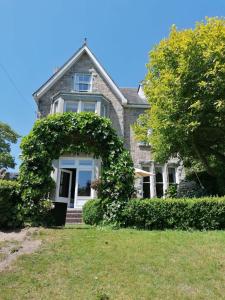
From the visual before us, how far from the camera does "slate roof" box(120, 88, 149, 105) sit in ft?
72.7

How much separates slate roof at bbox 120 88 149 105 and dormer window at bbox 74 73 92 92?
10.8 ft

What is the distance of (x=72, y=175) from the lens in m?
19.2

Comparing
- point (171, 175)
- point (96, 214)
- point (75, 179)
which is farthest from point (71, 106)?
point (96, 214)

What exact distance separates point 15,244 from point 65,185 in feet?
38.7

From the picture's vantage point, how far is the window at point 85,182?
1876 centimetres

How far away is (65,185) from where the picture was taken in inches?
747

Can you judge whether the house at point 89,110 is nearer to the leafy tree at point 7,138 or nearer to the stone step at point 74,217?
the stone step at point 74,217

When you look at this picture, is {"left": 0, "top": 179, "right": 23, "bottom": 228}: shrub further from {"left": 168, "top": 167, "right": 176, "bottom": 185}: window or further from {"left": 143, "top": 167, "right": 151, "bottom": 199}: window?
{"left": 168, "top": 167, "right": 176, "bottom": 185}: window

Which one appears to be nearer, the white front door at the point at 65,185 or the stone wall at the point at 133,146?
the white front door at the point at 65,185

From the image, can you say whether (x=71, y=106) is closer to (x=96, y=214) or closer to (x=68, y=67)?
(x=68, y=67)

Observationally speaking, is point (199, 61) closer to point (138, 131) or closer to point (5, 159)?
point (138, 131)

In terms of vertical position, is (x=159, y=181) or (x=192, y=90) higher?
(x=192, y=90)

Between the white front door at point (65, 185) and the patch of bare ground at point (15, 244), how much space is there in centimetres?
990

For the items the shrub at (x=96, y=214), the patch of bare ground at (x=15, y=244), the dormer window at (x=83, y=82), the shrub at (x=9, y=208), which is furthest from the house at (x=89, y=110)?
the patch of bare ground at (x=15, y=244)
